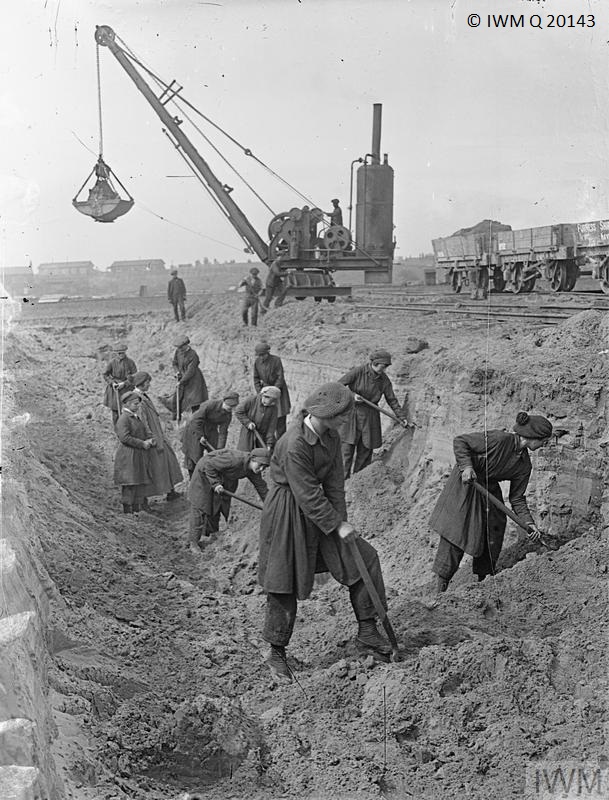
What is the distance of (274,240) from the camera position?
551 inches

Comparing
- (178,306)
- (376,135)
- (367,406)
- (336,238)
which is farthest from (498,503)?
(178,306)

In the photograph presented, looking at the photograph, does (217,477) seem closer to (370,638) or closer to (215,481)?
(215,481)

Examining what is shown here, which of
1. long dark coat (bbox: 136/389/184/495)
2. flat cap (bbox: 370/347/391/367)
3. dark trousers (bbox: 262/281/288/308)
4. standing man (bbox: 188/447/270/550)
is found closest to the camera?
standing man (bbox: 188/447/270/550)

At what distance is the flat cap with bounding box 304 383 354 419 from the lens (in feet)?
13.0

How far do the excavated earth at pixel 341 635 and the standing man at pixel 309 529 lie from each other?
1.03 feet

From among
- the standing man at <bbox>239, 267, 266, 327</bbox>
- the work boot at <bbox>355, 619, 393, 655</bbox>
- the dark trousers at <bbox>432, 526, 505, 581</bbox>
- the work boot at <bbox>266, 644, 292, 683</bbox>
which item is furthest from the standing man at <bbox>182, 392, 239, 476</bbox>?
the standing man at <bbox>239, 267, 266, 327</bbox>

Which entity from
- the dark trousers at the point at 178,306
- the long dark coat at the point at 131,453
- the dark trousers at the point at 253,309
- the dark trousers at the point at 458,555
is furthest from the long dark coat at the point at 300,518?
the dark trousers at the point at 178,306

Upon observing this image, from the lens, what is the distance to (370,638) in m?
4.28

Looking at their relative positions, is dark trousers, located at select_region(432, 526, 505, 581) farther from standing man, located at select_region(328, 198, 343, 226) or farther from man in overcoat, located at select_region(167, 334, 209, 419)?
standing man, located at select_region(328, 198, 343, 226)

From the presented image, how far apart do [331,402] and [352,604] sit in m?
1.20

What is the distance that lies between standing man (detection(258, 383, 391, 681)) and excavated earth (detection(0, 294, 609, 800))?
1.03ft

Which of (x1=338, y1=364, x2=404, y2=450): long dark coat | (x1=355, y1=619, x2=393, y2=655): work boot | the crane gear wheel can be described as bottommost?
(x1=355, y1=619, x2=393, y2=655): work boot

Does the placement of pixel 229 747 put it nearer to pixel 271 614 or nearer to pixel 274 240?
pixel 271 614

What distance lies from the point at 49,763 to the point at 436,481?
5.13 meters
